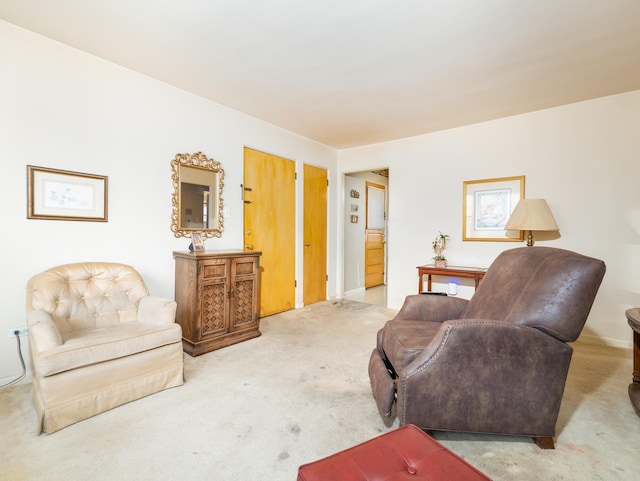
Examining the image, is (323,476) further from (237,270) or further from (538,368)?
(237,270)

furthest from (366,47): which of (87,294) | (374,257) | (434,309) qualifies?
(374,257)

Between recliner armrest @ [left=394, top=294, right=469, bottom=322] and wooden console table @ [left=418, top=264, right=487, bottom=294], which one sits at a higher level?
wooden console table @ [left=418, top=264, right=487, bottom=294]

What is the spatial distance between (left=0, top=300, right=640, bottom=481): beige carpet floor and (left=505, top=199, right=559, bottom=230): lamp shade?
130 centimetres

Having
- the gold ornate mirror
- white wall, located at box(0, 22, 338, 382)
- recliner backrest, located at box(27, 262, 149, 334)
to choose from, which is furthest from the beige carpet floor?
the gold ornate mirror

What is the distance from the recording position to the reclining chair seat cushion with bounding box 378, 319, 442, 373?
5.22 feet

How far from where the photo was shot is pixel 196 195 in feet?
10.2

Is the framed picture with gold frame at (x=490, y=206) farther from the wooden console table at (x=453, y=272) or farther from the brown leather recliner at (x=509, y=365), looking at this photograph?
the brown leather recliner at (x=509, y=365)

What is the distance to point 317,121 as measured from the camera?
12.3 feet

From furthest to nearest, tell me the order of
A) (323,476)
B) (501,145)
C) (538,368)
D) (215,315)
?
(501,145), (215,315), (538,368), (323,476)

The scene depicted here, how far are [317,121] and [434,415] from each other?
129 inches

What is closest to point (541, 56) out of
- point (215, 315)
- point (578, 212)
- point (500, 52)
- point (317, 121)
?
point (500, 52)

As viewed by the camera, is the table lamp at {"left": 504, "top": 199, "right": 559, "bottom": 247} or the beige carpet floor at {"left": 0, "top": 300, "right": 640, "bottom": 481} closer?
the beige carpet floor at {"left": 0, "top": 300, "right": 640, "bottom": 481}

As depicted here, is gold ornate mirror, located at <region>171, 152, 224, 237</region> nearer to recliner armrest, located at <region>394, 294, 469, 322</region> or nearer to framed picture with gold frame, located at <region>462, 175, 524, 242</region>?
recliner armrest, located at <region>394, 294, 469, 322</region>

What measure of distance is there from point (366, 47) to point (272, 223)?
90.7 inches
